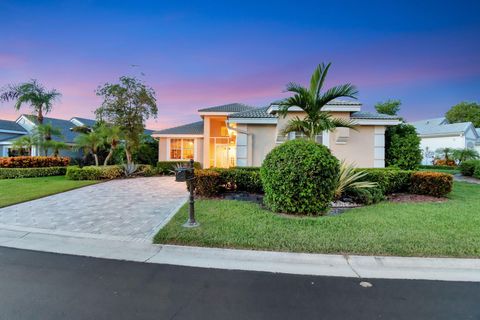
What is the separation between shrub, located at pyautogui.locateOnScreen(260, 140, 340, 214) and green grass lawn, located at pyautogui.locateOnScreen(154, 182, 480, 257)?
1.48 ft

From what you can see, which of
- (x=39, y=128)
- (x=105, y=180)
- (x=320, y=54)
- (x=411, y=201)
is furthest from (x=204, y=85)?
(x=411, y=201)

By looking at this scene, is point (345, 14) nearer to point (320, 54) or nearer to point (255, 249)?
point (320, 54)

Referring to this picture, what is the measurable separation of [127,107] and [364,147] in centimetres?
1617

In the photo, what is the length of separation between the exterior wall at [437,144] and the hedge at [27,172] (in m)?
39.4

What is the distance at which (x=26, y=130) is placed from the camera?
82.2ft

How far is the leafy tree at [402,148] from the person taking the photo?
11352mm

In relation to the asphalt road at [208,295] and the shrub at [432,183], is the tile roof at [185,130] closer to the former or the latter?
the shrub at [432,183]

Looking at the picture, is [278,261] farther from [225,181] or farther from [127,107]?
[127,107]

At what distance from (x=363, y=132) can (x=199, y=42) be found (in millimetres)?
10218

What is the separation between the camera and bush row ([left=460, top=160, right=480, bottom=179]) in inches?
565

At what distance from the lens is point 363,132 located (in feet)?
37.8

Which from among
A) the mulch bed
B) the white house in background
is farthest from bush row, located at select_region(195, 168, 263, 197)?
the white house in background

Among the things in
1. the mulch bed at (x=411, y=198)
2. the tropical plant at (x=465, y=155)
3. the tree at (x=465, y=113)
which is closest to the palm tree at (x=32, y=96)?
the mulch bed at (x=411, y=198)

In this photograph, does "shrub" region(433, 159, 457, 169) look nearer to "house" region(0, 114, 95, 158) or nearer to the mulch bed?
the mulch bed
